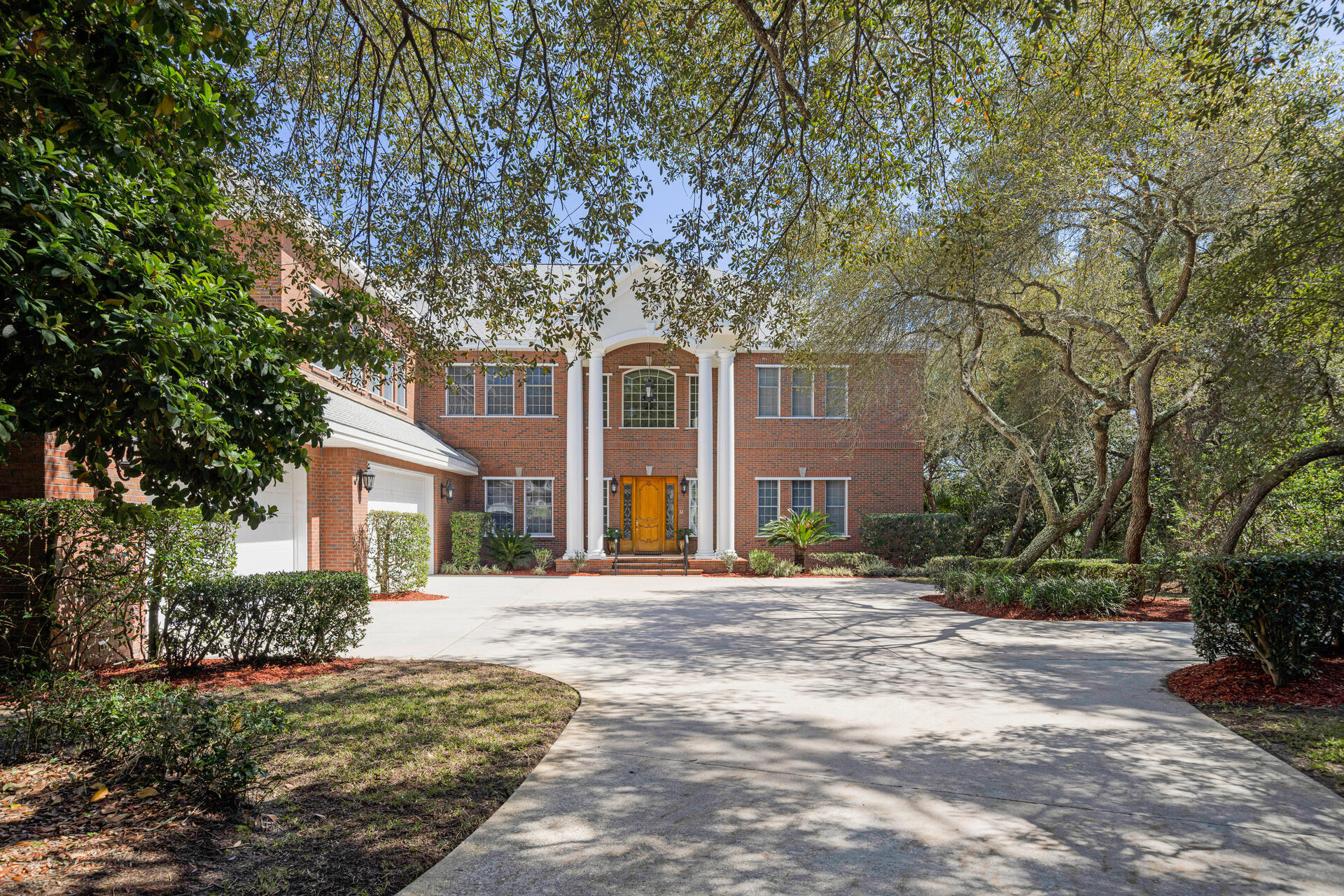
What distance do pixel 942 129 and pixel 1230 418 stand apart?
7329 millimetres

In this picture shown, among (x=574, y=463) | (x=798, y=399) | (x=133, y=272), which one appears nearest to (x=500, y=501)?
(x=574, y=463)

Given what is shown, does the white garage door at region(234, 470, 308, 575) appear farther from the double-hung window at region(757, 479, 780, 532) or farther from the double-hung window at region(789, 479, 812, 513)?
Answer: the double-hung window at region(789, 479, 812, 513)

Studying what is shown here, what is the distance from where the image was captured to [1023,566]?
13227 millimetres

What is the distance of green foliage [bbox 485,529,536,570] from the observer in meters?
20.0

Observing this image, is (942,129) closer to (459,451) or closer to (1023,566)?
(1023,566)

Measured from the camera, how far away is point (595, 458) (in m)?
20.0

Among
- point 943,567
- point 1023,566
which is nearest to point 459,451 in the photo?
point 943,567

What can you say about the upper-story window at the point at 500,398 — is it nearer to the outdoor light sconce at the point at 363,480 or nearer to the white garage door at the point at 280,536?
the outdoor light sconce at the point at 363,480

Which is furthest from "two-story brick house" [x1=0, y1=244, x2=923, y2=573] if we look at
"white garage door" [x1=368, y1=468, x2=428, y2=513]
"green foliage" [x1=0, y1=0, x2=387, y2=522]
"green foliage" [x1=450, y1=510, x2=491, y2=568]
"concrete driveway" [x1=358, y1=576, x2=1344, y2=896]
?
"green foliage" [x1=0, y1=0, x2=387, y2=522]

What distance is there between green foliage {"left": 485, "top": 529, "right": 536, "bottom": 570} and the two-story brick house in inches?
30.9

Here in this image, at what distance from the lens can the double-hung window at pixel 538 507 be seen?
21078mm

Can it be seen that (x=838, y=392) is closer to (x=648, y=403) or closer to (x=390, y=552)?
(x=648, y=403)

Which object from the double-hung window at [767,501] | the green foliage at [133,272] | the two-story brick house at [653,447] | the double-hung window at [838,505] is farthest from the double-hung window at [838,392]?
the green foliage at [133,272]

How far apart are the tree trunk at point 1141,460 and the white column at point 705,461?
969cm
